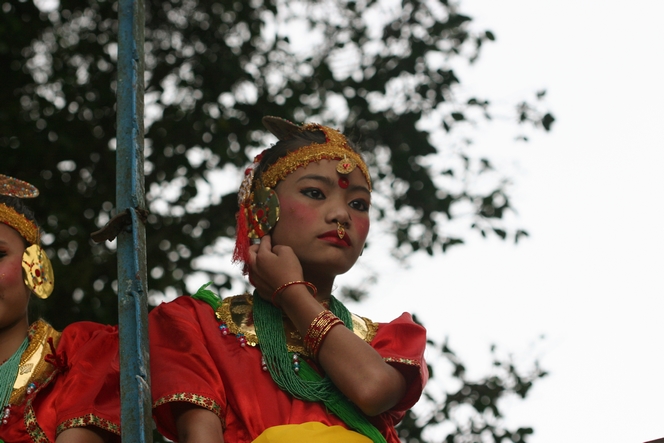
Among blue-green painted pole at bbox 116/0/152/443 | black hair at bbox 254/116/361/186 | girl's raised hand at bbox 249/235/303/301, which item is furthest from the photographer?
black hair at bbox 254/116/361/186

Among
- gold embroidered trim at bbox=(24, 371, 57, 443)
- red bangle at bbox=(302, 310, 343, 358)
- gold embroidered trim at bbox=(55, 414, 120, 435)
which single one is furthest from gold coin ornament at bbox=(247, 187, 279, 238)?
gold embroidered trim at bbox=(24, 371, 57, 443)

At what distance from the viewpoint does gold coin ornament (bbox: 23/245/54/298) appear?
3.91 m

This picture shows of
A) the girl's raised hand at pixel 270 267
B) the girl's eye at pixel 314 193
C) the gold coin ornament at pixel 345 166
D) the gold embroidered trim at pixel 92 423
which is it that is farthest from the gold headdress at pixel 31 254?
the gold coin ornament at pixel 345 166

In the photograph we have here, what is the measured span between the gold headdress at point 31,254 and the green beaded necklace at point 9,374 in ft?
0.71

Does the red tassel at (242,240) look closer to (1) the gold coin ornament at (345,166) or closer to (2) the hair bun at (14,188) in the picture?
(1) the gold coin ornament at (345,166)

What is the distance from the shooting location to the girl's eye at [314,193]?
390 cm

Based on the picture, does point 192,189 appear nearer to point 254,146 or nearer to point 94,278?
point 254,146

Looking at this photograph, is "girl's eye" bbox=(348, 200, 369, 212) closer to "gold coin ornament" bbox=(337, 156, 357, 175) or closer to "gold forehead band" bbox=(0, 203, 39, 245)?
"gold coin ornament" bbox=(337, 156, 357, 175)

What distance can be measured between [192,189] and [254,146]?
Result: 483 millimetres

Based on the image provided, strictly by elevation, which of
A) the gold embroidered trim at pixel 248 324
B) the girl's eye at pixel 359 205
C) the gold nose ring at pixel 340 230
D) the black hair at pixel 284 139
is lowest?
the gold embroidered trim at pixel 248 324

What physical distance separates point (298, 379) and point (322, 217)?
0.60 meters

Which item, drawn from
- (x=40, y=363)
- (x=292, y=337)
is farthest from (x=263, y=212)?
(x=40, y=363)

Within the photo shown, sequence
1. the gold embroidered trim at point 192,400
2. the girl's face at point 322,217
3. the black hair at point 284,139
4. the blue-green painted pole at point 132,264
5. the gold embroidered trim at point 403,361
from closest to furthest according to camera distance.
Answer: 1. the blue-green painted pole at point 132,264
2. the gold embroidered trim at point 192,400
3. the gold embroidered trim at point 403,361
4. the girl's face at point 322,217
5. the black hair at point 284,139

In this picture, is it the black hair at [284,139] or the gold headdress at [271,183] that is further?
the black hair at [284,139]
